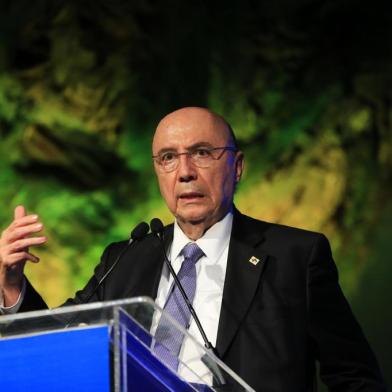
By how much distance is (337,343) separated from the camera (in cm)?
219

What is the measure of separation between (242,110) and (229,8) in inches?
20.2

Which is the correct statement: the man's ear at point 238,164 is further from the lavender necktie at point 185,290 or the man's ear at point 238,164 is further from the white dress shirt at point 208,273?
the lavender necktie at point 185,290

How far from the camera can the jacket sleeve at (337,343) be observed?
2.18 metres

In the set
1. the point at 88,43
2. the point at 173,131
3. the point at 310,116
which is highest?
the point at 88,43

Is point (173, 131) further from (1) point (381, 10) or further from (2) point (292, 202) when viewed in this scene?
(1) point (381, 10)

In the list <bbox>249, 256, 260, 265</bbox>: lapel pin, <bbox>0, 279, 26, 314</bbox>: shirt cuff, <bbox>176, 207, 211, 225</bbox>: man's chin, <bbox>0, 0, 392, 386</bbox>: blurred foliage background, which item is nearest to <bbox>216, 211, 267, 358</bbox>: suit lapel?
<bbox>249, 256, 260, 265</bbox>: lapel pin

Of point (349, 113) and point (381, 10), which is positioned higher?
point (381, 10)

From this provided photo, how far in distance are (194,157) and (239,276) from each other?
0.38m

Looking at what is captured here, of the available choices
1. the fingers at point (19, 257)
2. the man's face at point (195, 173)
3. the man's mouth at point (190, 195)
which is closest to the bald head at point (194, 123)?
the man's face at point (195, 173)

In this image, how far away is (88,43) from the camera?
412cm

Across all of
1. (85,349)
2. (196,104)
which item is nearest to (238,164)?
(85,349)

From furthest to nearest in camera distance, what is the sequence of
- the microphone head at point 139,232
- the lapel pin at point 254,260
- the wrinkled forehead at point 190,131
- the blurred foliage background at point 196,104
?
the blurred foliage background at point 196,104, the wrinkled forehead at point 190,131, the lapel pin at point 254,260, the microphone head at point 139,232

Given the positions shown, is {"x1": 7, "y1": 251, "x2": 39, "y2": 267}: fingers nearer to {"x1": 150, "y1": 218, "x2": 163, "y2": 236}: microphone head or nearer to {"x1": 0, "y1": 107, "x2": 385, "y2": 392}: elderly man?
{"x1": 0, "y1": 107, "x2": 385, "y2": 392}: elderly man

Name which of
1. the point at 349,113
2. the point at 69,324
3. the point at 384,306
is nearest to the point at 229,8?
the point at 349,113
